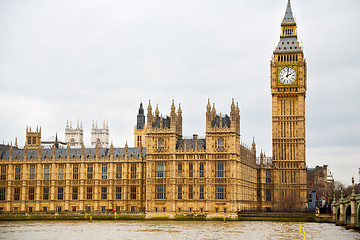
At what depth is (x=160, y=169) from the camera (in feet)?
404

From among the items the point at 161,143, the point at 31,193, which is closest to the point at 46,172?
the point at 31,193

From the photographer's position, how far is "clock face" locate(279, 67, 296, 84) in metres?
140

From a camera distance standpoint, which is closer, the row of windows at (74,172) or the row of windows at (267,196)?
the row of windows at (74,172)

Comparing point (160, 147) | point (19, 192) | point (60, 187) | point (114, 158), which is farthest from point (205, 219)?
point (19, 192)

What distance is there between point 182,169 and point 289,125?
97.6ft

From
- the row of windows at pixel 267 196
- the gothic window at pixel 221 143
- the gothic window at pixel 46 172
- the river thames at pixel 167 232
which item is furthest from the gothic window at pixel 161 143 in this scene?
the row of windows at pixel 267 196

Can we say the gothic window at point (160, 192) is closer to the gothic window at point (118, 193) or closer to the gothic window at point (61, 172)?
the gothic window at point (118, 193)

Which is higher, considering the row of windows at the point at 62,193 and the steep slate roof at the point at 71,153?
the steep slate roof at the point at 71,153

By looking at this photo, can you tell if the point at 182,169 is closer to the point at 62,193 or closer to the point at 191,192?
the point at 191,192

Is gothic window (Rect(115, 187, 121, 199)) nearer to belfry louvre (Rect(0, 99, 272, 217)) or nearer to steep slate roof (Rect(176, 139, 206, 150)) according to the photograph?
belfry louvre (Rect(0, 99, 272, 217))

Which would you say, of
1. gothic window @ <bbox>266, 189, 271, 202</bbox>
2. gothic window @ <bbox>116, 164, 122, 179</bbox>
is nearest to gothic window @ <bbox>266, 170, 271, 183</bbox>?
gothic window @ <bbox>266, 189, 271, 202</bbox>

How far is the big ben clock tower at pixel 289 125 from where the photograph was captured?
5408 inches

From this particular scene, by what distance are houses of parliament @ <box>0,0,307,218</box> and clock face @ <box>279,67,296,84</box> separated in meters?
0.21

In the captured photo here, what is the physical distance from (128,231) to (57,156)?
51.7 meters
